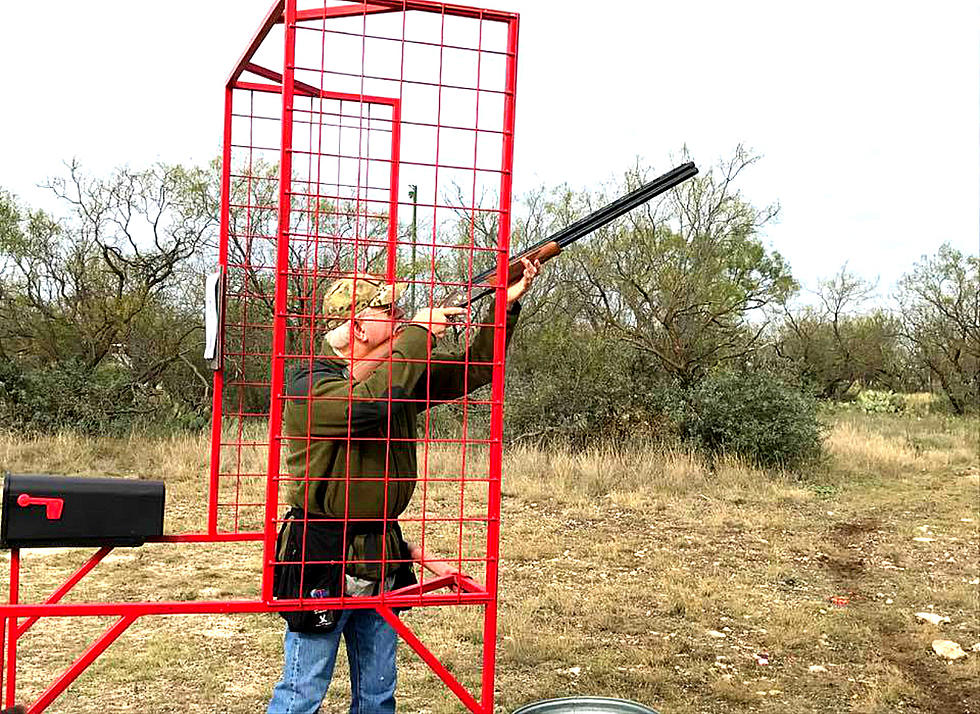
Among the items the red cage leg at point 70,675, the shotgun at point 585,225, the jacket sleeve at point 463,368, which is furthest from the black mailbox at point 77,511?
the shotgun at point 585,225

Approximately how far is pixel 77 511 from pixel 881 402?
2206 centimetres

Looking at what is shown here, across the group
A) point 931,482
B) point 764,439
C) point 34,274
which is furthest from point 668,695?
point 34,274

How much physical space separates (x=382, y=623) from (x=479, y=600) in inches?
23.1

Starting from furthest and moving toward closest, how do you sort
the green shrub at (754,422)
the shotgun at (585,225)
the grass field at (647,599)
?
1. the green shrub at (754,422)
2. the grass field at (647,599)
3. the shotgun at (585,225)

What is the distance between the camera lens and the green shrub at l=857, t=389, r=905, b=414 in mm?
21859

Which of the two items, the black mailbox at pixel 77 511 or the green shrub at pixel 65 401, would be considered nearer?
the black mailbox at pixel 77 511

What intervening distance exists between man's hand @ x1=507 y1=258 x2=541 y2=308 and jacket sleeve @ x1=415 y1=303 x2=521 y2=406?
0.03 meters

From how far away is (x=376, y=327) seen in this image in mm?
3049

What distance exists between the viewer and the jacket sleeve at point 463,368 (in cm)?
303

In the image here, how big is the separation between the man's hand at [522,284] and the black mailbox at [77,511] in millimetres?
1218

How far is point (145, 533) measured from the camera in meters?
2.82

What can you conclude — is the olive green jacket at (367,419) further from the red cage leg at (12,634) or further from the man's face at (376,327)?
the red cage leg at (12,634)

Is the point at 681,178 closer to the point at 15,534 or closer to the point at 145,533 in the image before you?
the point at 145,533

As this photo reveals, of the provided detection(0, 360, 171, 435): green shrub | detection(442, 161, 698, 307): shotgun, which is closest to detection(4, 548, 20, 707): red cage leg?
detection(442, 161, 698, 307): shotgun
